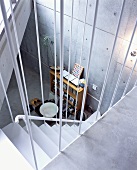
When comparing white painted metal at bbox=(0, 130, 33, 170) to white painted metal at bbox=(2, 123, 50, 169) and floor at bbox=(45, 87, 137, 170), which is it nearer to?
white painted metal at bbox=(2, 123, 50, 169)

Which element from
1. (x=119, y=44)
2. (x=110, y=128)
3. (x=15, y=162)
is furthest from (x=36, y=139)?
(x=119, y=44)

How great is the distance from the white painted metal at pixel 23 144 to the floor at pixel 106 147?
61 cm

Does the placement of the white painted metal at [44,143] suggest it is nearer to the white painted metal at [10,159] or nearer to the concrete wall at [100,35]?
the white painted metal at [10,159]

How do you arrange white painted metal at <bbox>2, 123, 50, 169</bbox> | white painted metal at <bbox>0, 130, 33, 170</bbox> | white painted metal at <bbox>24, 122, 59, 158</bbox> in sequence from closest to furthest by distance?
white painted metal at <bbox>0, 130, 33, 170</bbox>
white painted metal at <bbox>2, 123, 50, 169</bbox>
white painted metal at <bbox>24, 122, 59, 158</bbox>

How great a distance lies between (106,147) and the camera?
4.33 ft

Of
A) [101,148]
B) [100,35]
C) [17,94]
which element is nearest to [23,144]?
[101,148]

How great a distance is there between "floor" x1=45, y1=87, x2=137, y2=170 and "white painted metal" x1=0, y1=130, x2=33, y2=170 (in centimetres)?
36

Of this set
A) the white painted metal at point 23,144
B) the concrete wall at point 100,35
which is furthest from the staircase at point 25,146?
the concrete wall at point 100,35

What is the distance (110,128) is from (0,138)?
3.24 ft

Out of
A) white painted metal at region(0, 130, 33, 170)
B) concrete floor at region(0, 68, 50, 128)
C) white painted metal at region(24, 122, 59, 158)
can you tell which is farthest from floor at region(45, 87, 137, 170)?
concrete floor at region(0, 68, 50, 128)

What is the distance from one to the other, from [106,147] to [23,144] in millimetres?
936

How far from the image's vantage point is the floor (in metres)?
1.21

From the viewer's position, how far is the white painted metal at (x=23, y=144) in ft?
5.86

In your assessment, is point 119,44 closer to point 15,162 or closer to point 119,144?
point 119,144
